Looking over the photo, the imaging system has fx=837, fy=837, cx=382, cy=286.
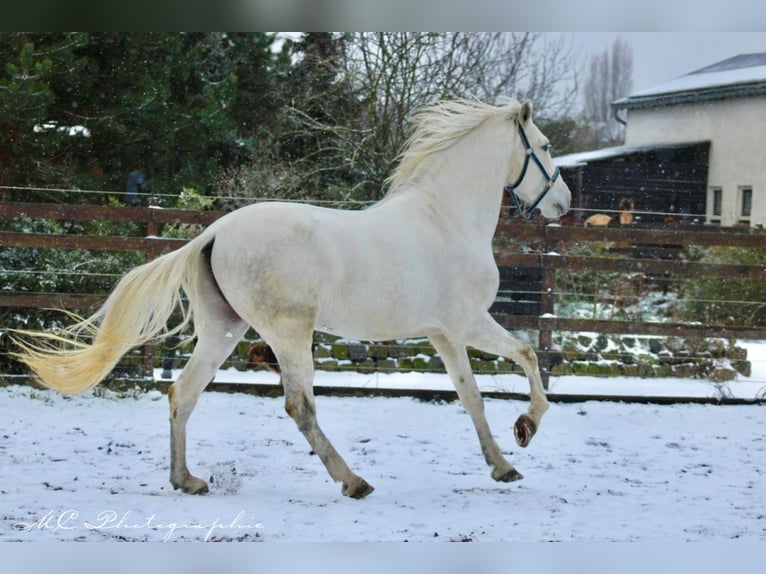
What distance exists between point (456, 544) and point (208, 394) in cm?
323

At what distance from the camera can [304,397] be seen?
391cm

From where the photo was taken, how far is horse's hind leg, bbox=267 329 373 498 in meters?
3.89

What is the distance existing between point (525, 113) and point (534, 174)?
1.08ft

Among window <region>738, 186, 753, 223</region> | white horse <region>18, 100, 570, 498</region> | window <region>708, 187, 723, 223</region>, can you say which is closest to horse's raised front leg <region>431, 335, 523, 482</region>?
white horse <region>18, 100, 570, 498</region>

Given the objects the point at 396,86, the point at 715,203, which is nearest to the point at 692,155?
the point at 715,203

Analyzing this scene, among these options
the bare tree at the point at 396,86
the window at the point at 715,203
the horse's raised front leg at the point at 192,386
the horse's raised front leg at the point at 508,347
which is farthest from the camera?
the window at the point at 715,203

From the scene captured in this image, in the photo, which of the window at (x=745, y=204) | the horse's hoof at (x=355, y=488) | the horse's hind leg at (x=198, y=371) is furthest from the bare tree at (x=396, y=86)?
the horse's hoof at (x=355, y=488)

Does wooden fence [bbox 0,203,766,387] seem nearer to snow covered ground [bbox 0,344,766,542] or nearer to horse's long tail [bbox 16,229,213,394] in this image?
snow covered ground [bbox 0,344,766,542]

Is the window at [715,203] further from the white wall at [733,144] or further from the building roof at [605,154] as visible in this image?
the building roof at [605,154]

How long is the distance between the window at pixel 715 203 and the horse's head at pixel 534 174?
4932 millimetres

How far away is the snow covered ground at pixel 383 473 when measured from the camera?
3.62 m

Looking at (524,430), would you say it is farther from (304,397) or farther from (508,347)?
(304,397)

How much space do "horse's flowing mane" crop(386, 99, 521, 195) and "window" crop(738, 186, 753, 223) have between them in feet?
14.7

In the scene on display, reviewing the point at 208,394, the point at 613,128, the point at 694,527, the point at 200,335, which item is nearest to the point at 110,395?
the point at 208,394
